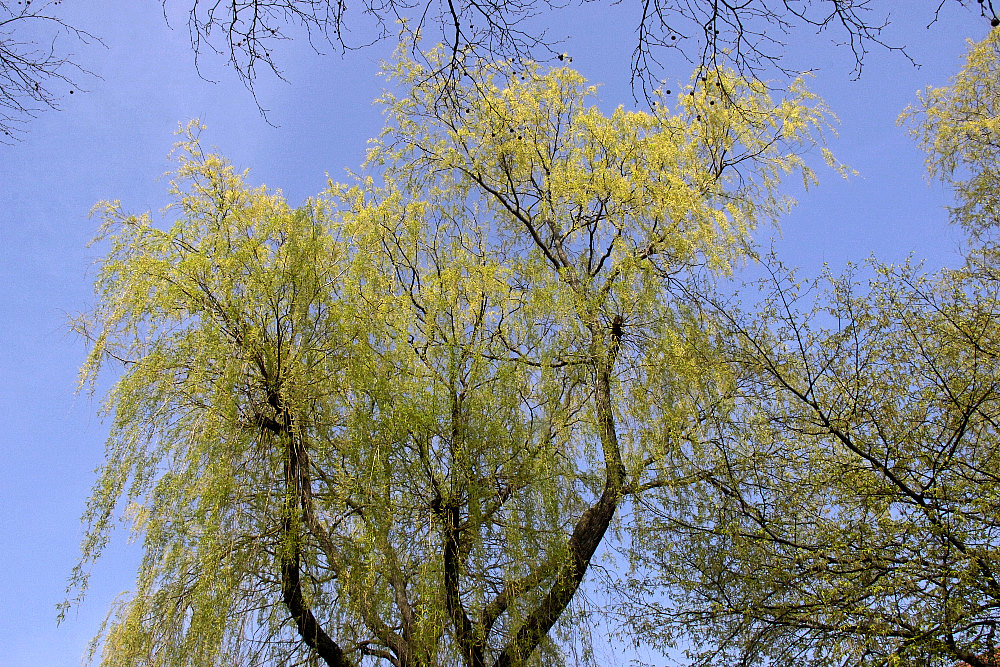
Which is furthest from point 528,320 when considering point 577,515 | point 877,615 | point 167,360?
point 877,615

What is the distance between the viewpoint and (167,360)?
4.57 meters

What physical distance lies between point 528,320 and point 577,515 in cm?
161

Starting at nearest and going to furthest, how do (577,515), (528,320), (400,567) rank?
(400,567), (577,515), (528,320)

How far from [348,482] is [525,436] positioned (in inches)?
52.2

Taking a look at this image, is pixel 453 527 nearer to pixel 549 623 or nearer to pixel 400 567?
pixel 400 567

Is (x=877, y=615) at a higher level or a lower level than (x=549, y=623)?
lower

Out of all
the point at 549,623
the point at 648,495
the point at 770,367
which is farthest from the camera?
the point at 648,495

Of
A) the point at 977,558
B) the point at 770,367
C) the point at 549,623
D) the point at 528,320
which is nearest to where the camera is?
the point at 977,558

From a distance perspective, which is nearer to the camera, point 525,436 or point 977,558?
point 977,558

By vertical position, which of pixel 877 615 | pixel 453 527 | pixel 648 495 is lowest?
pixel 877 615

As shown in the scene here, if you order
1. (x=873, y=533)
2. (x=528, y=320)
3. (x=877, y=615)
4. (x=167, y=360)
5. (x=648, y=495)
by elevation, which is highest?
(x=528, y=320)

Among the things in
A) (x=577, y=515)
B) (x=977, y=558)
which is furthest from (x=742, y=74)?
(x=577, y=515)

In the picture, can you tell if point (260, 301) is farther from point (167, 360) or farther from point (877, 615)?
point (877, 615)

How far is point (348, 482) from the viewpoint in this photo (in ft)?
15.1
